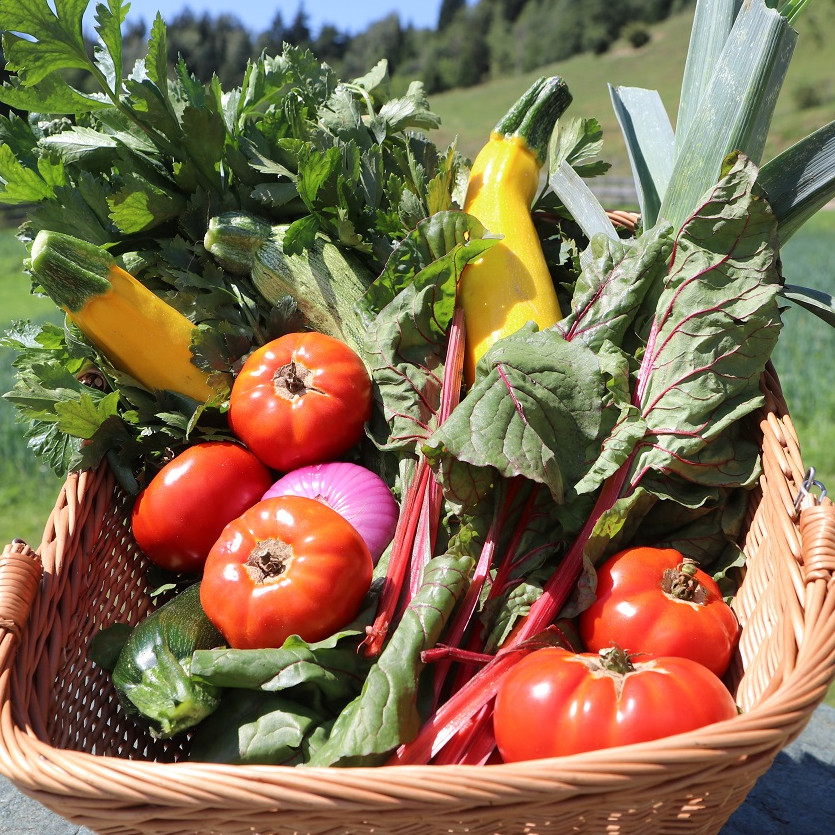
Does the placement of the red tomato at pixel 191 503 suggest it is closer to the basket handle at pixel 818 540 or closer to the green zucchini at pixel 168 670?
the green zucchini at pixel 168 670

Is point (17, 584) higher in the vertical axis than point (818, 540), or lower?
lower

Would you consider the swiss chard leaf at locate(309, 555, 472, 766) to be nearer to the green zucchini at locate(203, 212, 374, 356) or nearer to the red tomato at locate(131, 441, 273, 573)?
the red tomato at locate(131, 441, 273, 573)

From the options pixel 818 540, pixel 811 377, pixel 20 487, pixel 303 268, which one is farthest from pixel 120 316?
pixel 811 377

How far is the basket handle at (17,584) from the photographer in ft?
5.17

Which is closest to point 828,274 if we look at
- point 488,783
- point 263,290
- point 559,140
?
point 559,140

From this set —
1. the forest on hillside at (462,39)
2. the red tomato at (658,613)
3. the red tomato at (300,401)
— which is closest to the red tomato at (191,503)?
the red tomato at (300,401)

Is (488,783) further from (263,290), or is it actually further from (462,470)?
(263,290)

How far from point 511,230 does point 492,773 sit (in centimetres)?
149

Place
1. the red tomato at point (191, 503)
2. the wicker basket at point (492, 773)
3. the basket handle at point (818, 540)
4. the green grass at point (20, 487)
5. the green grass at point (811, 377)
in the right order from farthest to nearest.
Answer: the green grass at point (20, 487) → the green grass at point (811, 377) → the red tomato at point (191, 503) → the basket handle at point (818, 540) → the wicker basket at point (492, 773)

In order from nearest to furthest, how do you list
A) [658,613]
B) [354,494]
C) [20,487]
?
[658,613], [354,494], [20,487]

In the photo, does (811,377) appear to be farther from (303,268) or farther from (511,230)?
(303,268)

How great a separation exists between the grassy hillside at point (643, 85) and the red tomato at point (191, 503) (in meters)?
24.4

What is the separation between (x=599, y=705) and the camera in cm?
133

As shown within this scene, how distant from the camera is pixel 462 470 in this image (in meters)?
1.67
